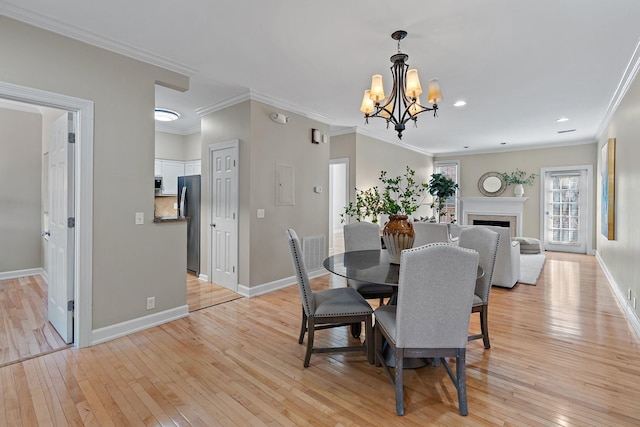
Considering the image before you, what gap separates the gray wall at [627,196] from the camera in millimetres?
3096

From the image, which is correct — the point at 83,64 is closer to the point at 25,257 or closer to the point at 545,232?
the point at 25,257

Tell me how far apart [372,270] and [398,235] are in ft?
1.39

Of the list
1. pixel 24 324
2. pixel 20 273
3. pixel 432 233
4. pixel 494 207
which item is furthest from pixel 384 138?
pixel 20 273

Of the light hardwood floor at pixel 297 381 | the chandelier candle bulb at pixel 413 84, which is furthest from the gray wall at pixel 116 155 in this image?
the chandelier candle bulb at pixel 413 84

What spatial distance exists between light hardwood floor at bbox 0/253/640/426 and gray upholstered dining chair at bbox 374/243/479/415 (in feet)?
1.03

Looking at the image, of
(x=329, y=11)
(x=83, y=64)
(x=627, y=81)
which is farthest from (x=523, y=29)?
(x=83, y=64)

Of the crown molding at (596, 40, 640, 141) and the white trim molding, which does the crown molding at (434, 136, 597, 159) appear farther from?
the white trim molding

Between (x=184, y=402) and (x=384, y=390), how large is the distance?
1.28 metres

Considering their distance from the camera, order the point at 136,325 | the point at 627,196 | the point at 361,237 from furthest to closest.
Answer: the point at 361,237 < the point at 627,196 < the point at 136,325

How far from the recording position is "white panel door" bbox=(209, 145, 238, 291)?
13.8ft

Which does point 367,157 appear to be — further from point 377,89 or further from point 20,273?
point 20,273

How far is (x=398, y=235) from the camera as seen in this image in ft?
8.45

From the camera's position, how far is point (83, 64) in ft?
8.67

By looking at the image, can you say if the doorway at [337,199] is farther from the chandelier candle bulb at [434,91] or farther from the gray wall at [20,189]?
the chandelier candle bulb at [434,91]
